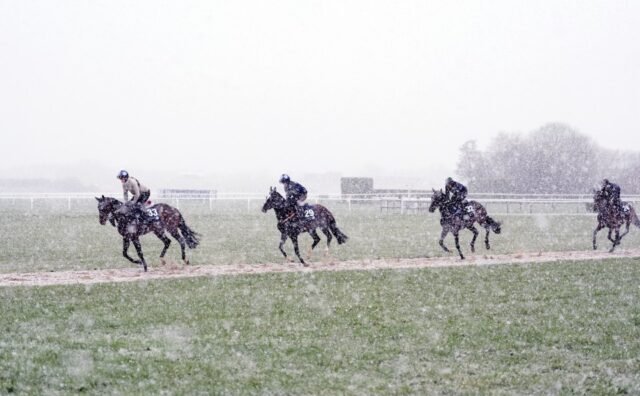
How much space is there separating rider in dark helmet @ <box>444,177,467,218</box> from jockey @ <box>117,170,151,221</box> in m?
7.77

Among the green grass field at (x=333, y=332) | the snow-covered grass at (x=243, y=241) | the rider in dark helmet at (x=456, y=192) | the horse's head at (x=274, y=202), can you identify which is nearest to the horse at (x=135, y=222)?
the snow-covered grass at (x=243, y=241)

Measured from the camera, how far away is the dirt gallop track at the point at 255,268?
14.1 meters

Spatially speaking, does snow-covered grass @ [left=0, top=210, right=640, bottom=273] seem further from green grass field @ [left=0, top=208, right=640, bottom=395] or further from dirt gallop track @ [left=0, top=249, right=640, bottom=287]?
dirt gallop track @ [left=0, top=249, right=640, bottom=287]

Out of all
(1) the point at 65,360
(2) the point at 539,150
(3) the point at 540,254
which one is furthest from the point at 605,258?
(2) the point at 539,150

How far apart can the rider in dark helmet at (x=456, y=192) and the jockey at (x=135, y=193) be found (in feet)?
25.5

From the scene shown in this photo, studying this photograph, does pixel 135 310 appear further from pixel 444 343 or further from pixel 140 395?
pixel 444 343

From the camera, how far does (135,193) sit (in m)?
14.9

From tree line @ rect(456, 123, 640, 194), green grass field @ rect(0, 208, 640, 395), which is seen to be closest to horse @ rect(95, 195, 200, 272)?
green grass field @ rect(0, 208, 640, 395)

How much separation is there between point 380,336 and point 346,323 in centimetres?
88

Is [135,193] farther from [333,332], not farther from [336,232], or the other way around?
[333,332]

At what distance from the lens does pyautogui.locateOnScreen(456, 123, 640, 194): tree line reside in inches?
2224

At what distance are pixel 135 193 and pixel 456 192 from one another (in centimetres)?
832

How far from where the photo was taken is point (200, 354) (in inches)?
330

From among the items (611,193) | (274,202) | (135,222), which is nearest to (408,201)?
(611,193)
